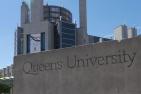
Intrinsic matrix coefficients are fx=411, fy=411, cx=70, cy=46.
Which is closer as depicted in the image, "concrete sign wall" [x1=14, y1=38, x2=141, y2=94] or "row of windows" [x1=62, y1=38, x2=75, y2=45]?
"concrete sign wall" [x1=14, y1=38, x2=141, y2=94]

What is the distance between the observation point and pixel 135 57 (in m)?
10.7

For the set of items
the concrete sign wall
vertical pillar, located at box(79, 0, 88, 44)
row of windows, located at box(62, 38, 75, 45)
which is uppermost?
vertical pillar, located at box(79, 0, 88, 44)

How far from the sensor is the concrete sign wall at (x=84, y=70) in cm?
1075

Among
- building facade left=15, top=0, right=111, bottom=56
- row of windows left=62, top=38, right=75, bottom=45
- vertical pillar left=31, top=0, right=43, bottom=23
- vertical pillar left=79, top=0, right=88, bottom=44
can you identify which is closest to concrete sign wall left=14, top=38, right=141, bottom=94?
building facade left=15, top=0, right=111, bottom=56

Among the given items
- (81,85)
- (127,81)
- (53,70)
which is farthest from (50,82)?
(127,81)

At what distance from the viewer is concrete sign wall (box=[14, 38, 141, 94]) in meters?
10.8

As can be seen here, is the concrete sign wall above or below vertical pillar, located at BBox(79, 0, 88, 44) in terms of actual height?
below

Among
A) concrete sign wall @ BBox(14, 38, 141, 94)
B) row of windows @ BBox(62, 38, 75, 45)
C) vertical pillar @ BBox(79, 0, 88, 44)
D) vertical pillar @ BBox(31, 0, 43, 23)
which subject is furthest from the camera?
row of windows @ BBox(62, 38, 75, 45)

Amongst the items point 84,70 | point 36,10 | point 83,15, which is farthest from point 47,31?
point 84,70

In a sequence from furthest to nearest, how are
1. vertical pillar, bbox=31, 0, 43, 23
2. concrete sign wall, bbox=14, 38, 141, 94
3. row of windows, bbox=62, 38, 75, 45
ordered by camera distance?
row of windows, bbox=62, 38, 75, 45 < vertical pillar, bbox=31, 0, 43, 23 < concrete sign wall, bbox=14, 38, 141, 94

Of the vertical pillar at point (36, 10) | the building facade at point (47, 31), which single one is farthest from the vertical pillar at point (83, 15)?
the vertical pillar at point (36, 10)

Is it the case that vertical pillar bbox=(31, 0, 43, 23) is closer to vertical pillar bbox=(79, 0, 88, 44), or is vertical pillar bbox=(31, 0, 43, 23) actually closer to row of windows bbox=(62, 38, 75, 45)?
row of windows bbox=(62, 38, 75, 45)

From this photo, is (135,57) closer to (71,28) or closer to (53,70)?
(53,70)

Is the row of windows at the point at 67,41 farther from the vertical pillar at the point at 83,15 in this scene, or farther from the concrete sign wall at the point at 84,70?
the concrete sign wall at the point at 84,70
